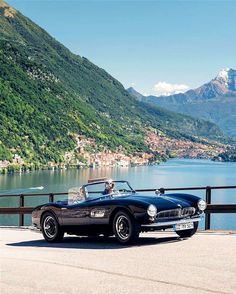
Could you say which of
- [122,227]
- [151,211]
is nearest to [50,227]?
[122,227]

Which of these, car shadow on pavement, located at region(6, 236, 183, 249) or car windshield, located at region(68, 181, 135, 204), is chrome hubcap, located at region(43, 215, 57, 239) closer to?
car shadow on pavement, located at region(6, 236, 183, 249)

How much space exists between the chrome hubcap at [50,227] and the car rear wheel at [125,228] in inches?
87.4

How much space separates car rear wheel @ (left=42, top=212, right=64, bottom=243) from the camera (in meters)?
14.2

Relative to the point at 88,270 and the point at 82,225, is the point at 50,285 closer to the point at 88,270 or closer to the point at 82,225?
the point at 88,270

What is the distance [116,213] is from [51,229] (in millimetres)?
2424

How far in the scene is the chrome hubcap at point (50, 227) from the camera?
14357 mm

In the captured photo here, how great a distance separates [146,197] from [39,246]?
2.80 metres

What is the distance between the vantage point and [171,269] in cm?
932

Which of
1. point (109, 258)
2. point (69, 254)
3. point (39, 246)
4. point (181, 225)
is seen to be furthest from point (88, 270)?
point (39, 246)

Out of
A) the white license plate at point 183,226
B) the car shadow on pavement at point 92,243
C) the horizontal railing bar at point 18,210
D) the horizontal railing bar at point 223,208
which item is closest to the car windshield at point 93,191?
the car shadow on pavement at point 92,243

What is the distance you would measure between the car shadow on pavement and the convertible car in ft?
0.76

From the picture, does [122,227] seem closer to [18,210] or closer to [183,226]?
[183,226]

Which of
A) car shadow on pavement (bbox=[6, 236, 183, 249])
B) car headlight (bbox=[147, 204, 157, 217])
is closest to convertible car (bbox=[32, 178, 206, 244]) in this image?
car headlight (bbox=[147, 204, 157, 217])

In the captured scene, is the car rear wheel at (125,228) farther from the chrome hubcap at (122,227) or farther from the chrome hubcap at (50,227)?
the chrome hubcap at (50,227)
